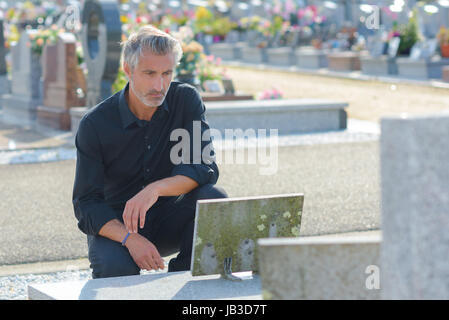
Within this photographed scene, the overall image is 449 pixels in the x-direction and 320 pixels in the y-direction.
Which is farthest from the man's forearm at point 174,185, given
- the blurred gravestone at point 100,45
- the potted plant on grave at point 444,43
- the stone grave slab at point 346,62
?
the stone grave slab at point 346,62

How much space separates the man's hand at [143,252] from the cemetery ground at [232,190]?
169 centimetres

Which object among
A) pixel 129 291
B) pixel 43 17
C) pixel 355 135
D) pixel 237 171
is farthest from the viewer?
pixel 43 17

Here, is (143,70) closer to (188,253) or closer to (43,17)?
(188,253)

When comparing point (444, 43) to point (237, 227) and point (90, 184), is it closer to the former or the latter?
point (90, 184)

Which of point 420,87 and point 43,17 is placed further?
point 43,17

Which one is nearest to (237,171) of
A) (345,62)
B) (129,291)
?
(129,291)

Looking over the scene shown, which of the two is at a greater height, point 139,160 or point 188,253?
point 139,160

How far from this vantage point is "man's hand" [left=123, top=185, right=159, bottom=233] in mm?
3674

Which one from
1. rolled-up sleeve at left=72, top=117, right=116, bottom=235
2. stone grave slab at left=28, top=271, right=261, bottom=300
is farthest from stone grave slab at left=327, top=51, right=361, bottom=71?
stone grave slab at left=28, top=271, right=261, bottom=300

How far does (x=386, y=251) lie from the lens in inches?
93.8

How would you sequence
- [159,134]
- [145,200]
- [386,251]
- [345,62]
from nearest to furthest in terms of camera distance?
1. [386,251]
2. [145,200]
3. [159,134]
4. [345,62]

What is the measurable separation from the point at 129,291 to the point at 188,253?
793mm

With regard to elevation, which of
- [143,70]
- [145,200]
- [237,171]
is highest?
[143,70]

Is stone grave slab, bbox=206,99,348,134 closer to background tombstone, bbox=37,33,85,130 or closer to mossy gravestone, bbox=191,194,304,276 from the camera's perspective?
background tombstone, bbox=37,33,85,130
